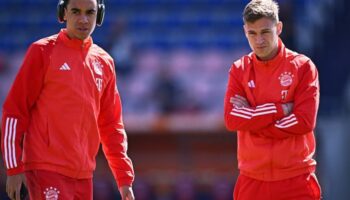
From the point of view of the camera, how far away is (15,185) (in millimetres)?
4930

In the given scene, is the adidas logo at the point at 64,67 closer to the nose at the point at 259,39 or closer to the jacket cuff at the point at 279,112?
the nose at the point at 259,39

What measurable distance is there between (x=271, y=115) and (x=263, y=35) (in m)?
0.49

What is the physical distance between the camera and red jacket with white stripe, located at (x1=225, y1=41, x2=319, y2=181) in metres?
5.28

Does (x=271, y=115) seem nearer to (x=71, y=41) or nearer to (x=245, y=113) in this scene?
(x=245, y=113)

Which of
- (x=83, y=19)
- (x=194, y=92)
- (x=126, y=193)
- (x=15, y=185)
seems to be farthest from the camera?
(x=194, y=92)

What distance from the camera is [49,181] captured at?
506 cm

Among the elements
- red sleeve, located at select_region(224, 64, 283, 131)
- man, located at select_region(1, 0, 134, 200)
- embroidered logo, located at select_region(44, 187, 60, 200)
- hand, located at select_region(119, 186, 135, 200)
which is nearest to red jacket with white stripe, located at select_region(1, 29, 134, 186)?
man, located at select_region(1, 0, 134, 200)

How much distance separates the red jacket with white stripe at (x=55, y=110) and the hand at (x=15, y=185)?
1.2 inches

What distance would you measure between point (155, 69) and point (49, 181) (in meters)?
7.04

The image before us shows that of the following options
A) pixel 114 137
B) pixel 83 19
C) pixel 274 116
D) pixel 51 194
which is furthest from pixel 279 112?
pixel 51 194

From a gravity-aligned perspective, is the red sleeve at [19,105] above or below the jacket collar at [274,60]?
below

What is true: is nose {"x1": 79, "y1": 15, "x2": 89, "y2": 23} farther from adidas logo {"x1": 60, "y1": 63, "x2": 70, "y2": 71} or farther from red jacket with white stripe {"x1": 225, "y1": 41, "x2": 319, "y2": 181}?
red jacket with white stripe {"x1": 225, "y1": 41, "x2": 319, "y2": 181}

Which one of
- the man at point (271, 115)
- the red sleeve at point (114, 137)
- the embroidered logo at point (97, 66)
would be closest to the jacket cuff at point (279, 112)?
the man at point (271, 115)

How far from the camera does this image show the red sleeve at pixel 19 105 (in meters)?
4.99
